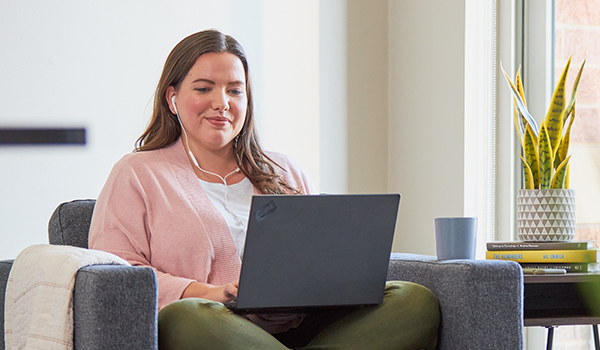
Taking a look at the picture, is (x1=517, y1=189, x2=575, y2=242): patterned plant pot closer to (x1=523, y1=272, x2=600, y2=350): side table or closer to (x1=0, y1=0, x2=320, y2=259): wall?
(x1=523, y1=272, x2=600, y2=350): side table

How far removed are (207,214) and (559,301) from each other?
88cm

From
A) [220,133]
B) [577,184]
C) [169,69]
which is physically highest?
[169,69]

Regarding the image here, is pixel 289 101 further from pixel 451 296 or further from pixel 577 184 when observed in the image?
pixel 451 296

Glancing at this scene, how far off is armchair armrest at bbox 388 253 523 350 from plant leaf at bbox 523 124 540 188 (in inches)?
17.8

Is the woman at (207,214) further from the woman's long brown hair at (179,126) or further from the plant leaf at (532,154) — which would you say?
the plant leaf at (532,154)

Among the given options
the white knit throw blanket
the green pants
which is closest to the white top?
the green pants

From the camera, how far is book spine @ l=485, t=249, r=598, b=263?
146cm

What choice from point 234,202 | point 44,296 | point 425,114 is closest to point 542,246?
point 234,202

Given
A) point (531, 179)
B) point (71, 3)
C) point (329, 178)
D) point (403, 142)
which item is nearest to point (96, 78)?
point (71, 3)

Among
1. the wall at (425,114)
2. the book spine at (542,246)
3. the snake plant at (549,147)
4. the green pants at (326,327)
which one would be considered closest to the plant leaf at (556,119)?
the snake plant at (549,147)

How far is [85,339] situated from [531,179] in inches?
43.7

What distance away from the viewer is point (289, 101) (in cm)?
255

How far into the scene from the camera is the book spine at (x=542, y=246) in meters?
1.46

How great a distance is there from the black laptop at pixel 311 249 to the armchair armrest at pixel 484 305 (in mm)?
181
